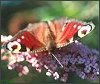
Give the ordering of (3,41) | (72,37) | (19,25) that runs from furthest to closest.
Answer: (19,25), (3,41), (72,37)

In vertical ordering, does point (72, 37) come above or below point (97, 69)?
above

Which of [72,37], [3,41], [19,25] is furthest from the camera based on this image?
[19,25]

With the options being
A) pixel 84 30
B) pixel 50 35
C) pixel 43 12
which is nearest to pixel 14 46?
pixel 50 35

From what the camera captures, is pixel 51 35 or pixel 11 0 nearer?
pixel 51 35

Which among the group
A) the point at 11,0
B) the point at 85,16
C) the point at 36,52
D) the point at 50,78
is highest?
the point at 11,0

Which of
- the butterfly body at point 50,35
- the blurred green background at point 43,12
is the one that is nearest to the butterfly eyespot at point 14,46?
the butterfly body at point 50,35

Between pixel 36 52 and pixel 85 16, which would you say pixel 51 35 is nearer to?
pixel 36 52

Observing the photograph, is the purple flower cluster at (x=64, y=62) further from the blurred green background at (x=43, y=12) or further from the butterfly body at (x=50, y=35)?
the blurred green background at (x=43, y=12)

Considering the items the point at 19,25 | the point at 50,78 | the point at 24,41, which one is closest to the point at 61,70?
the point at 50,78
